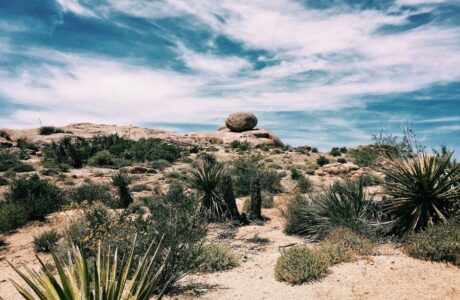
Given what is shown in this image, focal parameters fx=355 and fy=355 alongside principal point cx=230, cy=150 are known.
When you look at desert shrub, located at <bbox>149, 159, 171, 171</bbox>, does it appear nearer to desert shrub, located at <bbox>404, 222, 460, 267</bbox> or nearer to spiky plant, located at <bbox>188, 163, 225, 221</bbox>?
spiky plant, located at <bbox>188, 163, 225, 221</bbox>

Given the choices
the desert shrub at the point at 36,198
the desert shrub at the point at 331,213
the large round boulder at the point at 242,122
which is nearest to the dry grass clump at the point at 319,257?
the desert shrub at the point at 331,213

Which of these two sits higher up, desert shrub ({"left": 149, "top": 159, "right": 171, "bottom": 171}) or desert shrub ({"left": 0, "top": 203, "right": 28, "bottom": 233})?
desert shrub ({"left": 149, "top": 159, "right": 171, "bottom": 171})

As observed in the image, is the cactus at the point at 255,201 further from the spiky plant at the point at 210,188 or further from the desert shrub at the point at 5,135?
the desert shrub at the point at 5,135

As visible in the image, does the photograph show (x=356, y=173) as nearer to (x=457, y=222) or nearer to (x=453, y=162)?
(x=453, y=162)

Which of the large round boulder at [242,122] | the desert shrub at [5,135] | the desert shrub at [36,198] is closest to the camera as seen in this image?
the desert shrub at [36,198]

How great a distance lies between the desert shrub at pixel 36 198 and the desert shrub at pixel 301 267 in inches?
384

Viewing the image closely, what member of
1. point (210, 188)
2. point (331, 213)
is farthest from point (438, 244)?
point (210, 188)

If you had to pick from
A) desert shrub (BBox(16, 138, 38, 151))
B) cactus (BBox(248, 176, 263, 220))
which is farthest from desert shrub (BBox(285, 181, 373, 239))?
desert shrub (BBox(16, 138, 38, 151))

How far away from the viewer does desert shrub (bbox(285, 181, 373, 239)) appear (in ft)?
31.5

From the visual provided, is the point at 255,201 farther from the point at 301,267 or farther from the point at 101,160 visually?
the point at 101,160

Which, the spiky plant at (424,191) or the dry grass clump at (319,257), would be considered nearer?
the dry grass clump at (319,257)

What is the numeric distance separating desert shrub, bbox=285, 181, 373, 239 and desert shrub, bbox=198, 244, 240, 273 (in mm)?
2845

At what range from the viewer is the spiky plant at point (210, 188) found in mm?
12891

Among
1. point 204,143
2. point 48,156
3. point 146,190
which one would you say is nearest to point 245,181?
point 146,190
